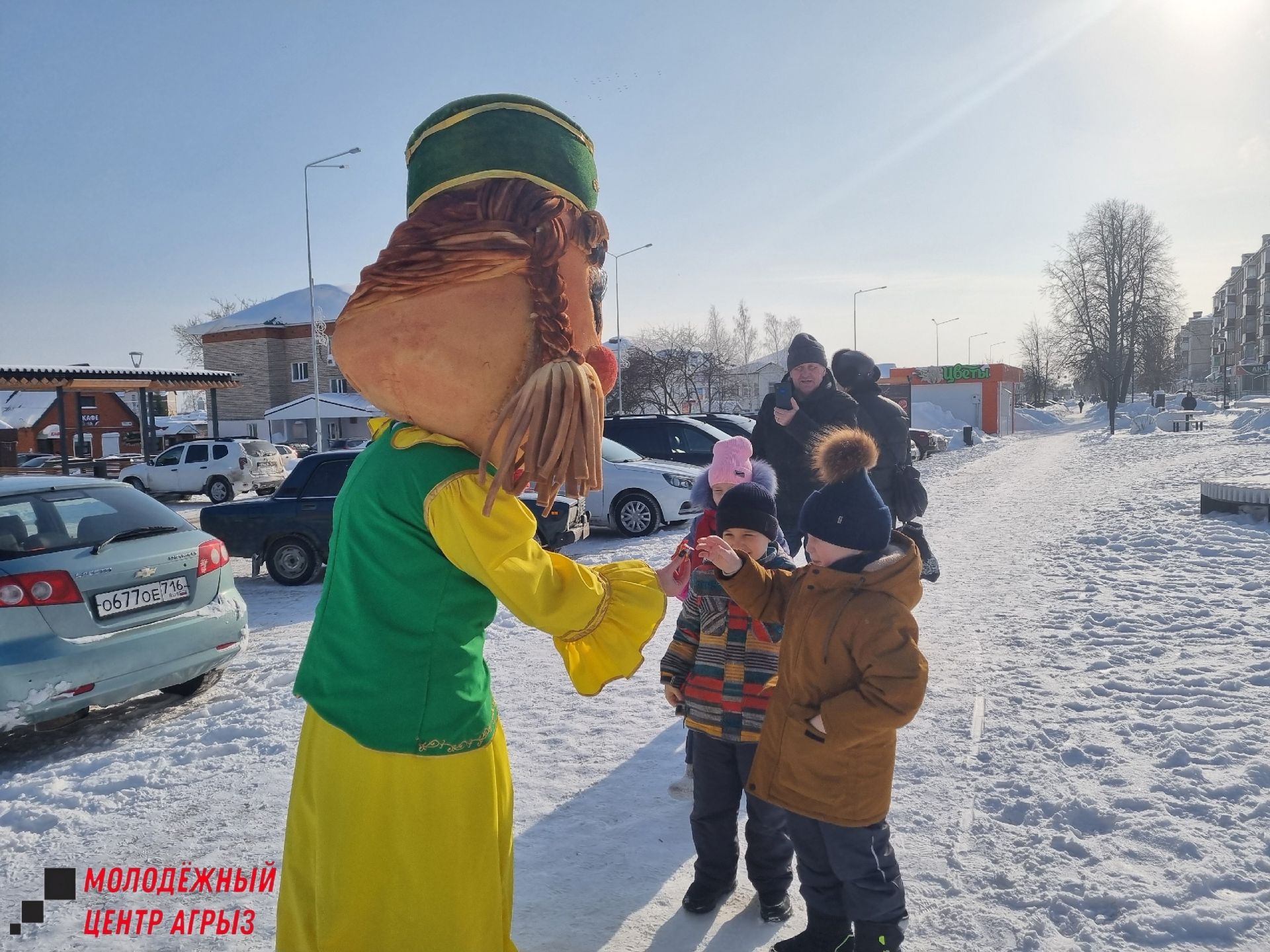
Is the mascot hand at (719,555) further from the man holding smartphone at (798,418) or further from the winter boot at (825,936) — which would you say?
the man holding smartphone at (798,418)

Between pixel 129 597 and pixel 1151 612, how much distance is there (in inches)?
282

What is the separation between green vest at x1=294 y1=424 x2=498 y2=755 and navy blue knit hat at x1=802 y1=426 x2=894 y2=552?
1041 millimetres

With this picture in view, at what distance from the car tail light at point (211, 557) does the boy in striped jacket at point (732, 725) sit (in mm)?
3506

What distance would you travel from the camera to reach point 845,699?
2232mm

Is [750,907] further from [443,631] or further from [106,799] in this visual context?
[106,799]

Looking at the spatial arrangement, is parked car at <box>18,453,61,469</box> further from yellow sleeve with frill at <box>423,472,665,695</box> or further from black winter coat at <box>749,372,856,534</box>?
yellow sleeve with frill at <box>423,472,665,695</box>

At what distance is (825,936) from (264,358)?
185 ft

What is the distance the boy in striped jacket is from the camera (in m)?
2.79

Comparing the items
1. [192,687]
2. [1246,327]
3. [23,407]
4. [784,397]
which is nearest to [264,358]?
[23,407]

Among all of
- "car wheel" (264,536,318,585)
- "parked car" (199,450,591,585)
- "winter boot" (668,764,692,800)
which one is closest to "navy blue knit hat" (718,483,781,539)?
"winter boot" (668,764,692,800)

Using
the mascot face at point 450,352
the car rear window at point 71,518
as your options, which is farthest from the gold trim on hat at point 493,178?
the car rear window at point 71,518

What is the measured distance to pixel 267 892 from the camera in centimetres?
302

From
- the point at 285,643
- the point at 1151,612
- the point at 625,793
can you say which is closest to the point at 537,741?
the point at 625,793

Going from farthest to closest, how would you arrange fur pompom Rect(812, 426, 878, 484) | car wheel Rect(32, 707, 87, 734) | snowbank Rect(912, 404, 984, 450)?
snowbank Rect(912, 404, 984, 450), car wheel Rect(32, 707, 87, 734), fur pompom Rect(812, 426, 878, 484)
